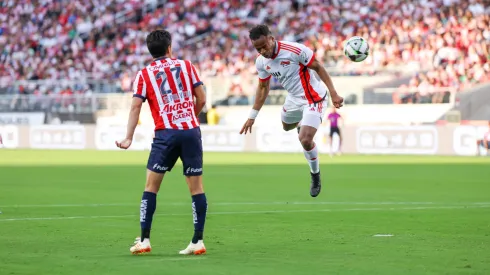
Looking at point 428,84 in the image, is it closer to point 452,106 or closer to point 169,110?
point 452,106

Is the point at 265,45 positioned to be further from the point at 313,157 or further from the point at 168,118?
the point at 168,118

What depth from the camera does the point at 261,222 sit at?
42.3 ft

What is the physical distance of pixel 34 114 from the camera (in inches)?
1658

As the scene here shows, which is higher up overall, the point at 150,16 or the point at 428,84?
the point at 150,16

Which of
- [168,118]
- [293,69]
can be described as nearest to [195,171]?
[168,118]

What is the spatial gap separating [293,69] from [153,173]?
406cm

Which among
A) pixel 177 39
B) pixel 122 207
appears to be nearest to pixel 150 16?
pixel 177 39

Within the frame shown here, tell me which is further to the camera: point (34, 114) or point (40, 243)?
point (34, 114)

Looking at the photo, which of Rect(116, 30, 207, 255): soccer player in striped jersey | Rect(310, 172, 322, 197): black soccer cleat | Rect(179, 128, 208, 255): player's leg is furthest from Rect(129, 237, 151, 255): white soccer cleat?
Rect(310, 172, 322, 197): black soccer cleat

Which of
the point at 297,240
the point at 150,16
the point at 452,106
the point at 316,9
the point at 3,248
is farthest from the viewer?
the point at 150,16

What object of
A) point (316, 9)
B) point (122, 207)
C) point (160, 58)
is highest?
point (316, 9)

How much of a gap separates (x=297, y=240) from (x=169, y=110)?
7.62ft

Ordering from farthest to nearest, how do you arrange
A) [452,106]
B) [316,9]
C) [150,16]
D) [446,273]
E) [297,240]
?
1. [150,16]
2. [316,9]
3. [452,106]
4. [297,240]
5. [446,273]

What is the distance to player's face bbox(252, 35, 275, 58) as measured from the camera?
12.2 metres
